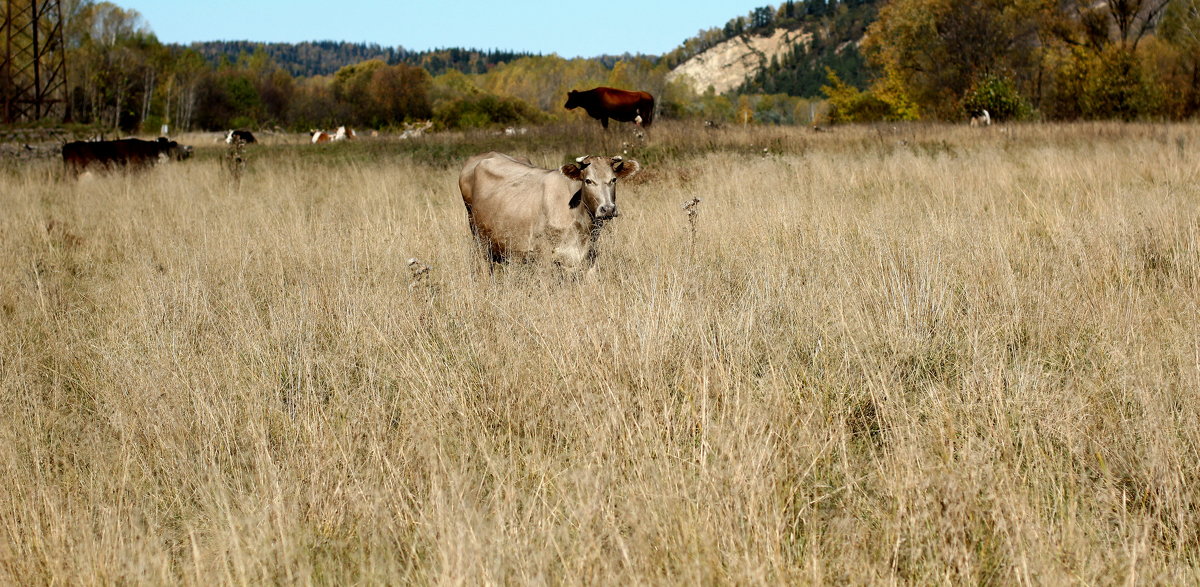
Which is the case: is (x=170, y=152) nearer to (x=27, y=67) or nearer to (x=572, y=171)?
(x=572, y=171)

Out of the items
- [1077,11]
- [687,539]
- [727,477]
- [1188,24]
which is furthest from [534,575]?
[1077,11]

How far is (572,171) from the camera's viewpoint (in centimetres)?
591

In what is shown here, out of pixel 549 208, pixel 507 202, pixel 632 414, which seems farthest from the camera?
pixel 507 202

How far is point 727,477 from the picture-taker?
2592mm

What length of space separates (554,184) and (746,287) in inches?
77.1

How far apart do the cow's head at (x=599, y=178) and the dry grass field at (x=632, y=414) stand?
1.44 feet

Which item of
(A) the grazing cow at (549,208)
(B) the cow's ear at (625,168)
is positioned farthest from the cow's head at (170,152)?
(B) the cow's ear at (625,168)

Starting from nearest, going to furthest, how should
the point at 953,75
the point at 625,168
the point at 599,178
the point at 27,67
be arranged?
the point at 599,178 < the point at 625,168 < the point at 27,67 < the point at 953,75

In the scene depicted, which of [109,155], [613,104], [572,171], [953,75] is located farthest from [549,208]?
[953,75]

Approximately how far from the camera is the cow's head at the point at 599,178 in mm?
5574

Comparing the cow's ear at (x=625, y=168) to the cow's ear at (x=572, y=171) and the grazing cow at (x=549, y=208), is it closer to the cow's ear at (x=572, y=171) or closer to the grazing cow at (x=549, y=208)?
the grazing cow at (x=549, y=208)

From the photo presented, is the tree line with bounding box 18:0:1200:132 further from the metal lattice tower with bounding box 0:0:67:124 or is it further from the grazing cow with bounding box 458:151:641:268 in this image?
the grazing cow with bounding box 458:151:641:268

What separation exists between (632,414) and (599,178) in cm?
303

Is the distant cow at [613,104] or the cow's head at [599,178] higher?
the distant cow at [613,104]
